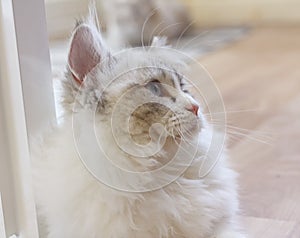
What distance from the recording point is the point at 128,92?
0.89 m

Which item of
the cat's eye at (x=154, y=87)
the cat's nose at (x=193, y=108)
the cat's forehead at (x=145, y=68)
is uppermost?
the cat's forehead at (x=145, y=68)

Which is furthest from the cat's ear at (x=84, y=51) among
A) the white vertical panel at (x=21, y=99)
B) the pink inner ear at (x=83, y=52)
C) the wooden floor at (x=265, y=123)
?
the wooden floor at (x=265, y=123)

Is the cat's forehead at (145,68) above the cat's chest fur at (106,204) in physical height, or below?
above

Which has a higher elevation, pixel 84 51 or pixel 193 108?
pixel 84 51

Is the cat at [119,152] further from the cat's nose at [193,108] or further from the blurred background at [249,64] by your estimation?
the blurred background at [249,64]

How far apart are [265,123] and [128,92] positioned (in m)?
1.18

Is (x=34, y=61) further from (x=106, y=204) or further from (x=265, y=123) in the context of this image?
(x=265, y=123)

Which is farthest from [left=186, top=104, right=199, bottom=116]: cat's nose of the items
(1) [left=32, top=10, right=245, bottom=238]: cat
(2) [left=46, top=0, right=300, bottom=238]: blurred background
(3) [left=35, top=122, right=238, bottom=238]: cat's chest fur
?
(2) [left=46, top=0, right=300, bottom=238]: blurred background

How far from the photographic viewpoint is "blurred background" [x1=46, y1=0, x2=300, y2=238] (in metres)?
1.29

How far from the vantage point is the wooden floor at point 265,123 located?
49.9 inches

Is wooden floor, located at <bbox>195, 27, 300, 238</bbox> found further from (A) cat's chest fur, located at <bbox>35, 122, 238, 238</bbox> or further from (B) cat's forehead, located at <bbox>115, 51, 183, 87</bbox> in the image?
(B) cat's forehead, located at <bbox>115, 51, 183, 87</bbox>

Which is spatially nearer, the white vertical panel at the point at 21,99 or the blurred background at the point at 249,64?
the white vertical panel at the point at 21,99

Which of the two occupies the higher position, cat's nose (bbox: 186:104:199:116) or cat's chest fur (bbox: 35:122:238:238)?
cat's nose (bbox: 186:104:199:116)

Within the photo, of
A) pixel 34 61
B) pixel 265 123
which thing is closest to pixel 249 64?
pixel 265 123
